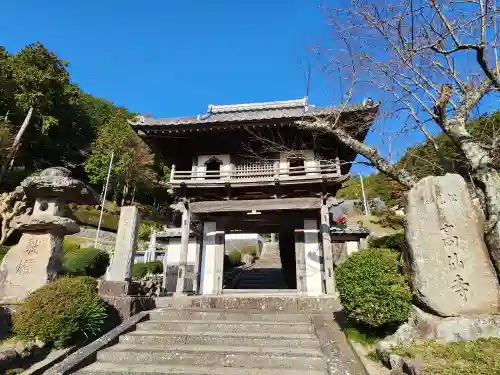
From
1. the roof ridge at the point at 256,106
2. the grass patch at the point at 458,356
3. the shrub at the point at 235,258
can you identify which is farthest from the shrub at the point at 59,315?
the shrub at the point at 235,258

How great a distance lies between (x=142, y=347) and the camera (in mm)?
6000

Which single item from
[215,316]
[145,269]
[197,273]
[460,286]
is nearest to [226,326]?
[215,316]

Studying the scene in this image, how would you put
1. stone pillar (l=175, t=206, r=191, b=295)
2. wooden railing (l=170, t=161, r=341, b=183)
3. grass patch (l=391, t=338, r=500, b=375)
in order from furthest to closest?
1. wooden railing (l=170, t=161, r=341, b=183)
2. stone pillar (l=175, t=206, r=191, b=295)
3. grass patch (l=391, t=338, r=500, b=375)

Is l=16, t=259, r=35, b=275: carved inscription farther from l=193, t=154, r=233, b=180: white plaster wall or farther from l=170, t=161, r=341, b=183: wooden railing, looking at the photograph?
l=193, t=154, r=233, b=180: white plaster wall

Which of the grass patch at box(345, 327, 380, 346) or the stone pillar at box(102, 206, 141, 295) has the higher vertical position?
the stone pillar at box(102, 206, 141, 295)

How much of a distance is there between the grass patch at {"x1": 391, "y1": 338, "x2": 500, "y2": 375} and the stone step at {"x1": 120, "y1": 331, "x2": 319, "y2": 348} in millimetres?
1786

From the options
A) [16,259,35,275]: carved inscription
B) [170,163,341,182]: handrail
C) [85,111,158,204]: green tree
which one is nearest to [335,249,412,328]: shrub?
[170,163,341,182]: handrail

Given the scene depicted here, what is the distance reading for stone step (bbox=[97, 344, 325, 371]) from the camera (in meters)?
5.13

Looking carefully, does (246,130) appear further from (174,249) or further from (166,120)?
(174,249)

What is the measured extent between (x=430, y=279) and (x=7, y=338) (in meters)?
8.42

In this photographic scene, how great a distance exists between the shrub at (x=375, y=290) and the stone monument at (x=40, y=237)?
23.8 feet

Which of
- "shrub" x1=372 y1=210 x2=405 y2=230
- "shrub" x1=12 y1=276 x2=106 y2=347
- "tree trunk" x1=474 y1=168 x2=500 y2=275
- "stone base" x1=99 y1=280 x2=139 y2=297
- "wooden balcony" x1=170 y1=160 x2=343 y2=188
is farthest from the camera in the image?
"shrub" x1=372 y1=210 x2=405 y2=230

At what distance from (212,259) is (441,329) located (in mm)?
10237

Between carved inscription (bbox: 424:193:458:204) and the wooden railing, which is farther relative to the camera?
the wooden railing
